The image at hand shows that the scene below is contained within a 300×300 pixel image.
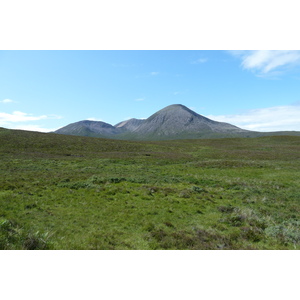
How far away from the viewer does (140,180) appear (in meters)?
21.7

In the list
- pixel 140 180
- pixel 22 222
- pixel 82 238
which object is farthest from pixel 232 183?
pixel 22 222

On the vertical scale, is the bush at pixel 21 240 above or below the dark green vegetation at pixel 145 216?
above

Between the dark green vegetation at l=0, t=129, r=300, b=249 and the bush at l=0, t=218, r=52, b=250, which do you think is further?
the dark green vegetation at l=0, t=129, r=300, b=249

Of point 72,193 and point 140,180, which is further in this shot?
point 140,180

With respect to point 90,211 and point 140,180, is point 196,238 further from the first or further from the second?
point 140,180

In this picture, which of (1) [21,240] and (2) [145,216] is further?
(2) [145,216]

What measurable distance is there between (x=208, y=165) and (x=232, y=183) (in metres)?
13.4

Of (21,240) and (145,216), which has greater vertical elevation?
(21,240)

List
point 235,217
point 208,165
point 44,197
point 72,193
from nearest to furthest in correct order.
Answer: point 235,217, point 44,197, point 72,193, point 208,165

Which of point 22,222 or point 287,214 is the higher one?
point 22,222

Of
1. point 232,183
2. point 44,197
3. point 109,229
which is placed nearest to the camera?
point 109,229

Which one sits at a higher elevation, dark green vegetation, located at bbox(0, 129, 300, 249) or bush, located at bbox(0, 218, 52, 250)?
bush, located at bbox(0, 218, 52, 250)

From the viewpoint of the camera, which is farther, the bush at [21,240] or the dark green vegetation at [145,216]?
the dark green vegetation at [145,216]

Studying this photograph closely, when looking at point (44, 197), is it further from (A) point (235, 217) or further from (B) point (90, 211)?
(A) point (235, 217)
